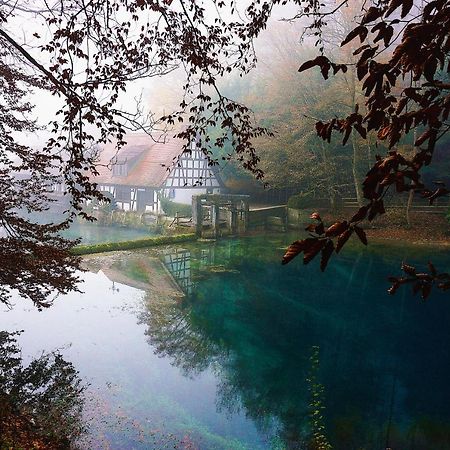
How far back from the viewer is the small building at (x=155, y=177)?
24.7m

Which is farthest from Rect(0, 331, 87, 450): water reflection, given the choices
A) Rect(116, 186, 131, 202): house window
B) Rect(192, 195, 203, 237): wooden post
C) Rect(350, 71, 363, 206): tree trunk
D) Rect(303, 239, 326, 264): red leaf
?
Rect(116, 186, 131, 202): house window

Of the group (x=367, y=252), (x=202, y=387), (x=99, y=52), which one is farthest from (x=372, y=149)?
(x=99, y=52)

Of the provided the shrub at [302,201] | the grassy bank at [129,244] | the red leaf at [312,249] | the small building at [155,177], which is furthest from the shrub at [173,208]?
the red leaf at [312,249]

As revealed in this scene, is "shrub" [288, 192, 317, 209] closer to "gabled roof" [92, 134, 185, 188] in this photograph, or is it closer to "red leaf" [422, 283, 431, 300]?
"gabled roof" [92, 134, 185, 188]

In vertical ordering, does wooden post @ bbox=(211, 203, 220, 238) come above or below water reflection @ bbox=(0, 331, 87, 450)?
above

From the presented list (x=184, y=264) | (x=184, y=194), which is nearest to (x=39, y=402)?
(x=184, y=264)

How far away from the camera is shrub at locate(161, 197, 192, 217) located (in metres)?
25.3

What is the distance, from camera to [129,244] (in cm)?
1786

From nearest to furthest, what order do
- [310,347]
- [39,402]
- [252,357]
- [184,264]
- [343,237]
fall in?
[343,237] < [39,402] < [252,357] < [310,347] < [184,264]

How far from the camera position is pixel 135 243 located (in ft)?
59.2

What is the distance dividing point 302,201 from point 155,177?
9.41 meters

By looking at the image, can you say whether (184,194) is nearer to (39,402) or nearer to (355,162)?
(355,162)

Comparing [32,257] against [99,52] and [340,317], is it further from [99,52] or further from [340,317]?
[340,317]

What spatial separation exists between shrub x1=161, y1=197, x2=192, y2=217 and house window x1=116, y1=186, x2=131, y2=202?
3099 millimetres
